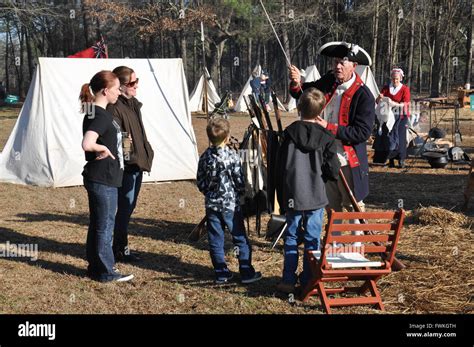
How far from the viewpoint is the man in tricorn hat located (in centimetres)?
464

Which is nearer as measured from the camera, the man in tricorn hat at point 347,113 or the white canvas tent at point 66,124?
the man in tricorn hat at point 347,113

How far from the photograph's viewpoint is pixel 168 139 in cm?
988

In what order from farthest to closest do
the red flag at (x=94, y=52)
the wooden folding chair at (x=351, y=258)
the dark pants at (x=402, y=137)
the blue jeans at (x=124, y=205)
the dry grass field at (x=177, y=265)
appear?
1. the dark pants at (x=402, y=137)
2. the red flag at (x=94, y=52)
3. the blue jeans at (x=124, y=205)
4. the dry grass field at (x=177, y=265)
5. the wooden folding chair at (x=351, y=258)

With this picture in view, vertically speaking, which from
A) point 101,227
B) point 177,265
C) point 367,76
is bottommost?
point 177,265

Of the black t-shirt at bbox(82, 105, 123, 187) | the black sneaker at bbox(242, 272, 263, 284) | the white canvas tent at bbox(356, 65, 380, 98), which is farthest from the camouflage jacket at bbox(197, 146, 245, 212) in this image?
the white canvas tent at bbox(356, 65, 380, 98)

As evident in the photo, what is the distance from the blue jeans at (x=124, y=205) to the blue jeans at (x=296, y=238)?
1.69 meters

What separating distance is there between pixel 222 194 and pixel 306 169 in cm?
79

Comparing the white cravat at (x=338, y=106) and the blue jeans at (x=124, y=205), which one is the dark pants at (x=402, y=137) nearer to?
the white cravat at (x=338, y=106)

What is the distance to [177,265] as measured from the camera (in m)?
5.34

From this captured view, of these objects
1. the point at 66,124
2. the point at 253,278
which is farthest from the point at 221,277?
the point at 66,124

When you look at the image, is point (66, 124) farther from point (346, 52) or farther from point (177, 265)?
point (346, 52)

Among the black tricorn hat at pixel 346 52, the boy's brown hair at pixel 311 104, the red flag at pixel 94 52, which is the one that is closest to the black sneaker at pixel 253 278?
the boy's brown hair at pixel 311 104

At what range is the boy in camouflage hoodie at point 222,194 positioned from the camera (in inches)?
183
